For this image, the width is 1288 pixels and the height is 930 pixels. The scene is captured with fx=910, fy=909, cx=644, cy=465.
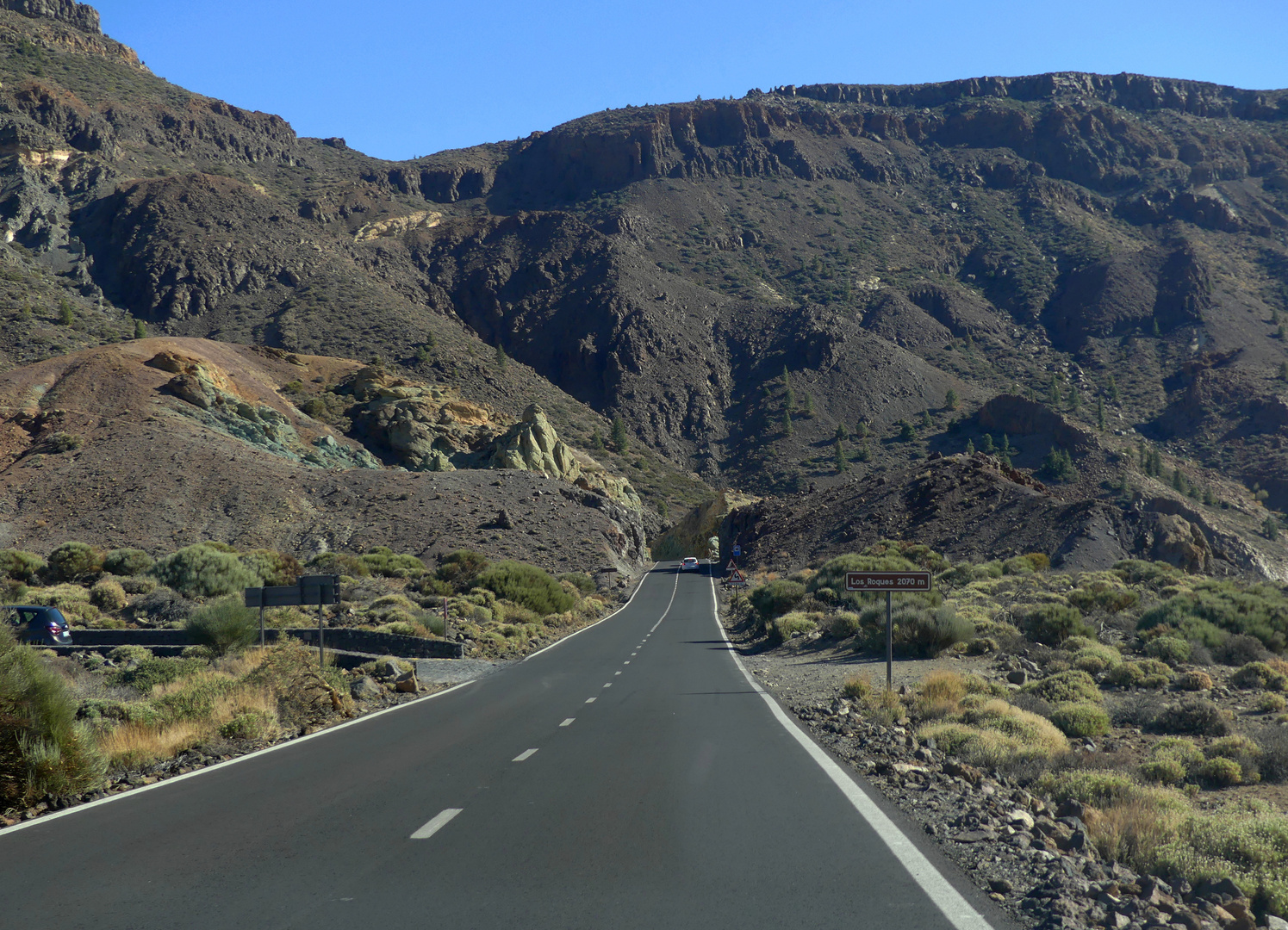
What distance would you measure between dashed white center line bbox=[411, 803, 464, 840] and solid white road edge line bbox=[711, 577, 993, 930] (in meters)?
3.21

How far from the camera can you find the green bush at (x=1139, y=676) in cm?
1491

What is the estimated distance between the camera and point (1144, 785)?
8367 millimetres

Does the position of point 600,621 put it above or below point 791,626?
below

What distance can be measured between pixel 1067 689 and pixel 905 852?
899 centimetres

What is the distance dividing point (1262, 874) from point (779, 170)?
171 m

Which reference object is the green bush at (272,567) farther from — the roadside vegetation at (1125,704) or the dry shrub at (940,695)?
the dry shrub at (940,695)

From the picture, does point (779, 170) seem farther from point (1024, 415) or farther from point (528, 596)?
point (528, 596)

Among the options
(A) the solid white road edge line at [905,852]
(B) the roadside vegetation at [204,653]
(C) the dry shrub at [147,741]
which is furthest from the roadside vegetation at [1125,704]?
(C) the dry shrub at [147,741]

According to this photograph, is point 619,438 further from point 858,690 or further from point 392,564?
point 858,690

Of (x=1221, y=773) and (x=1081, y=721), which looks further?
(x=1081, y=721)

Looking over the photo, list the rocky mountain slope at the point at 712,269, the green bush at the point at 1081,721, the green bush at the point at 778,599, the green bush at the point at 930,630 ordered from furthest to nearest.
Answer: the rocky mountain slope at the point at 712,269 < the green bush at the point at 778,599 < the green bush at the point at 930,630 < the green bush at the point at 1081,721

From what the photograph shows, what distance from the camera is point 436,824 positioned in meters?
6.86

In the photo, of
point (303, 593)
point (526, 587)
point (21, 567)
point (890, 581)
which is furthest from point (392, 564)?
point (890, 581)

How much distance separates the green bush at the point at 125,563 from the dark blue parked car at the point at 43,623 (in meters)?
15.5
